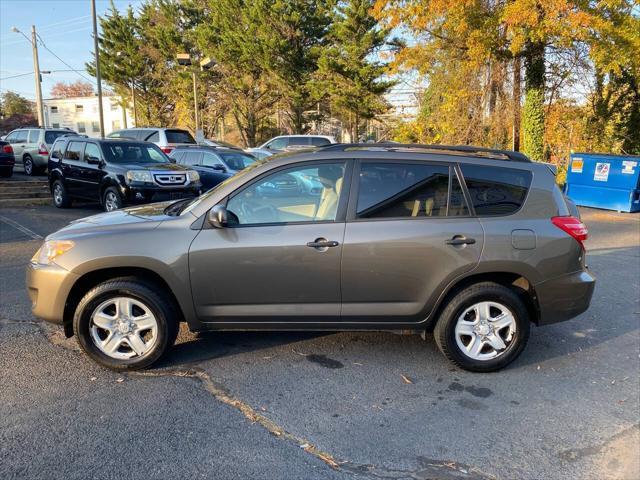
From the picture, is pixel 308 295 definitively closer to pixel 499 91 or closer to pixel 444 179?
pixel 444 179

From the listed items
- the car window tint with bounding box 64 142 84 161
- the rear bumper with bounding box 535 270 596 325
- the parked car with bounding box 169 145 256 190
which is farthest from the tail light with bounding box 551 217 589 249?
the car window tint with bounding box 64 142 84 161

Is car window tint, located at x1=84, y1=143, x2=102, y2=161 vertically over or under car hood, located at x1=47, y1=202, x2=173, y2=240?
over

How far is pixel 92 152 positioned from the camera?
35.7ft

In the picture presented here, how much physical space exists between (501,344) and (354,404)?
1.32 meters

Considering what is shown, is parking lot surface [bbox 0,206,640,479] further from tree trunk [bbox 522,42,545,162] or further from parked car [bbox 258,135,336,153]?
parked car [bbox 258,135,336,153]

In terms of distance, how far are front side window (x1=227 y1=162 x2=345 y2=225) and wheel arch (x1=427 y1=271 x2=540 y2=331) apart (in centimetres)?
107

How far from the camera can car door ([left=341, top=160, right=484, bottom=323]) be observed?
3.66m

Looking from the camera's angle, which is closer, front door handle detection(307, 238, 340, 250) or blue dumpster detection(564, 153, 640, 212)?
front door handle detection(307, 238, 340, 250)

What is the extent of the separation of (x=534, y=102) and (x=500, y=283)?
48.3 feet

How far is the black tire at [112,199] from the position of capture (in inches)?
399

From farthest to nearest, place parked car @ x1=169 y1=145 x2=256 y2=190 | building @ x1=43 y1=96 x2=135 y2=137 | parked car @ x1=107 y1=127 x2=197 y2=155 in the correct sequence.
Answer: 1. building @ x1=43 y1=96 x2=135 y2=137
2. parked car @ x1=107 y1=127 x2=197 y2=155
3. parked car @ x1=169 y1=145 x2=256 y2=190

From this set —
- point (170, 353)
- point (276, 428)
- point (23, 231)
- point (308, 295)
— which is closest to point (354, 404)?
point (276, 428)

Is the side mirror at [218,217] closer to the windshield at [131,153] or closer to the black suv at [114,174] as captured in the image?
the black suv at [114,174]

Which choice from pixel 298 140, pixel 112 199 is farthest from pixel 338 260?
pixel 298 140
